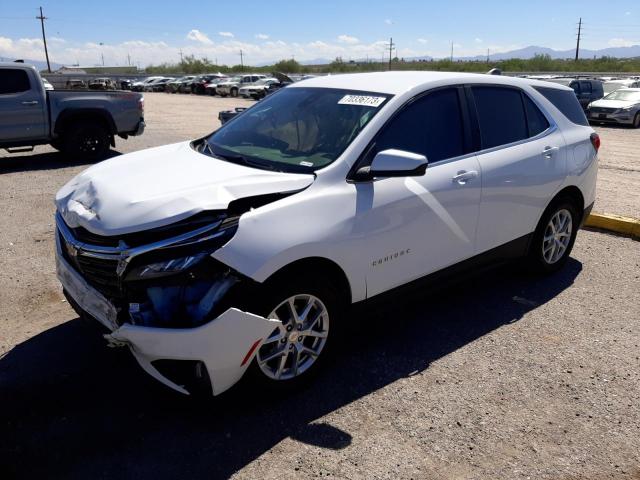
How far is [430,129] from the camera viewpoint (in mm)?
3873

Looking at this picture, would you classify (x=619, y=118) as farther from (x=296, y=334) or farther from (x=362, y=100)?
(x=296, y=334)

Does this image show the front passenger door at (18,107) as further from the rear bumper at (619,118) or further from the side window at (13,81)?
the rear bumper at (619,118)

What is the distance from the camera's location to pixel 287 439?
117 inches

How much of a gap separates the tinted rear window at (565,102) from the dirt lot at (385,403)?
1.58m

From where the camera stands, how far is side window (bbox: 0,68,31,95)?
10.4m

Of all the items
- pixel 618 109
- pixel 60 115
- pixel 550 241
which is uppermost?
pixel 60 115

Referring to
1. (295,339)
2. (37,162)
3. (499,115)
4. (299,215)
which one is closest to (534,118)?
(499,115)

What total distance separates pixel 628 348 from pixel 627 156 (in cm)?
1057

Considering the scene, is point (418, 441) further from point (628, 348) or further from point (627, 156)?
point (627, 156)

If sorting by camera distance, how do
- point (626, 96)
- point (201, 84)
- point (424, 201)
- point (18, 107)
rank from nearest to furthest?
1. point (424, 201)
2. point (18, 107)
3. point (626, 96)
4. point (201, 84)

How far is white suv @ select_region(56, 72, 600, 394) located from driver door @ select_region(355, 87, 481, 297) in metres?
0.01

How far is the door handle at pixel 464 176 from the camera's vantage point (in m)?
3.89

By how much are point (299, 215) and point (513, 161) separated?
2091 mm

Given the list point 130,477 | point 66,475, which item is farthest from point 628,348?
point 66,475
